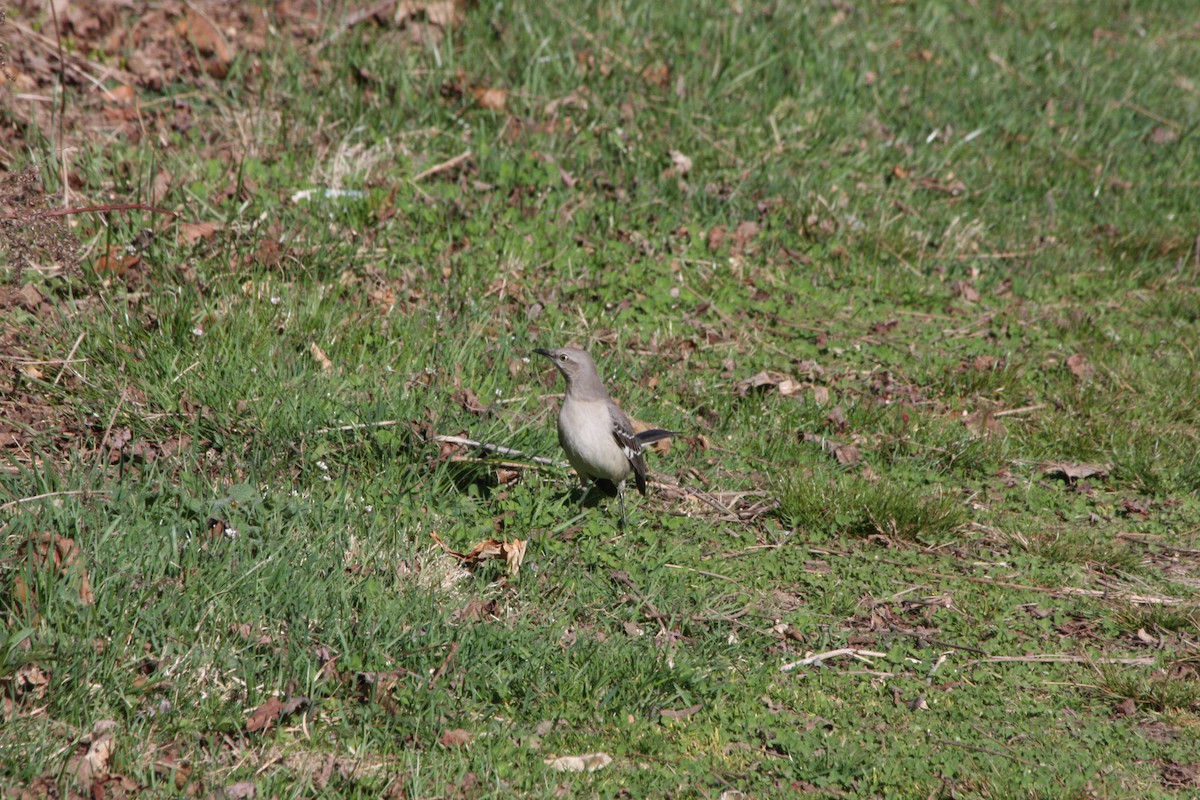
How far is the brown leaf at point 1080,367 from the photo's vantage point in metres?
8.19

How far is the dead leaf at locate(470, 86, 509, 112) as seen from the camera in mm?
9352

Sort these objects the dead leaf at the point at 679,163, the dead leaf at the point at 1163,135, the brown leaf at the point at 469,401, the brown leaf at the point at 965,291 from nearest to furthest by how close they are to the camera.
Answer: the brown leaf at the point at 469,401, the brown leaf at the point at 965,291, the dead leaf at the point at 679,163, the dead leaf at the point at 1163,135

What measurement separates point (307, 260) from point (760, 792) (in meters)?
4.58

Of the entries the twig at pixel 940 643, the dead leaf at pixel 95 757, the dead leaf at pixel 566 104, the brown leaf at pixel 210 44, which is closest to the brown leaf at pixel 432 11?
the dead leaf at pixel 566 104

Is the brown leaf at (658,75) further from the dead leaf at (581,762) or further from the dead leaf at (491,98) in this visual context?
the dead leaf at (581,762)

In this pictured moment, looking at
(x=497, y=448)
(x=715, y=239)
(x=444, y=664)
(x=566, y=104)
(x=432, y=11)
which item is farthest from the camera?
(x=432, y=11)

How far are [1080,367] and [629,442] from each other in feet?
12.5

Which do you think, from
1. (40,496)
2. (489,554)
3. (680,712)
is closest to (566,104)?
(489,554)

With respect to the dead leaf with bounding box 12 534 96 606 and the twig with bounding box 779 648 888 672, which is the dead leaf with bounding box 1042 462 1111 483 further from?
the dead leaf with bounding box 12 534 96 606

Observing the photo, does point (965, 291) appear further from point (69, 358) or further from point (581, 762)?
point (69, 358)

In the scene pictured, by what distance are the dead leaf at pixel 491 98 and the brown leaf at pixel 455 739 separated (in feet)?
19.6

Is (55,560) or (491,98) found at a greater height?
(491,98)

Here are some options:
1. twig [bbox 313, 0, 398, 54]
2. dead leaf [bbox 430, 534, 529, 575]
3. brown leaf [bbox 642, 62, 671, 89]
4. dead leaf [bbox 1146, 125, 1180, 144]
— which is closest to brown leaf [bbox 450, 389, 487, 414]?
dead leaf [bbox 430, 534, 529, 575]

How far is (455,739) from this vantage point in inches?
183
